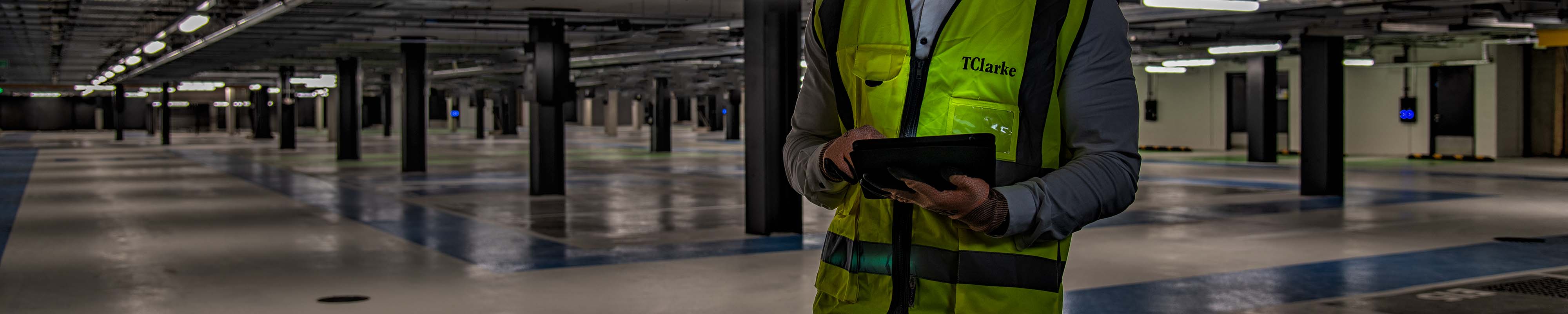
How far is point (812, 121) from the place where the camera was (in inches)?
76.8

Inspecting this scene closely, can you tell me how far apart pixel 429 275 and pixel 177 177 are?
16133 mm

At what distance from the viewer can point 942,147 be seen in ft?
4.95

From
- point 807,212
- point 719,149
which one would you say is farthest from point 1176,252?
point 719,149

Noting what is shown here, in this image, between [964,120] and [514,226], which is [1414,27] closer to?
[514,226]

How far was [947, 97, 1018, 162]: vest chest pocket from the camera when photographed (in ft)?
5.42

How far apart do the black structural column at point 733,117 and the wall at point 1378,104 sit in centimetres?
1677

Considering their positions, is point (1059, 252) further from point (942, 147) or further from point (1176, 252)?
point (1176, 252)

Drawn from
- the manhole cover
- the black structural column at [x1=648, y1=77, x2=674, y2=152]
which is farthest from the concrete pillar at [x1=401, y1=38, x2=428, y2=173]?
the manhole cover

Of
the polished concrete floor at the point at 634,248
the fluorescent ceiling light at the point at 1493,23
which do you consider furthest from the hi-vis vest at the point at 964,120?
the fluorescent ceiling light at the point at 1493,23

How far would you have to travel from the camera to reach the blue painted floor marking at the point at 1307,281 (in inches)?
289

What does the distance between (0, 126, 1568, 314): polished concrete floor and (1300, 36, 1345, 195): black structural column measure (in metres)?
0.72

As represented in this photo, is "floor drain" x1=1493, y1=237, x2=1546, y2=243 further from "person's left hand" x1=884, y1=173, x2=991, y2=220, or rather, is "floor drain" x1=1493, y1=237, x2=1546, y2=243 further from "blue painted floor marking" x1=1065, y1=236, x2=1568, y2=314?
"person's left hand" x1=884, y1=173, x2=991, y2=220

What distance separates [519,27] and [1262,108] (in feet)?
49.8

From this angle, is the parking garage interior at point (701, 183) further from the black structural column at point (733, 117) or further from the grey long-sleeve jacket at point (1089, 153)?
the black structural column at point (733, 117)
